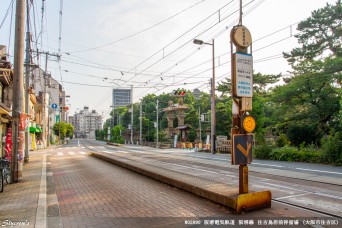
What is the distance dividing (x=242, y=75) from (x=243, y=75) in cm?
3

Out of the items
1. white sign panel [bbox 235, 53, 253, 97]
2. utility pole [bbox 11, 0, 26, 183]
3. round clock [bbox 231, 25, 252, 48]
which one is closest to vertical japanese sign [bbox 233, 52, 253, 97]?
white sign panel [bbox 235, 53, 253, 97]

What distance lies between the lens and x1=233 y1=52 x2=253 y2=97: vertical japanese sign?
246 inches

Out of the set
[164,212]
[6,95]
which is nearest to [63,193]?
[164,212]

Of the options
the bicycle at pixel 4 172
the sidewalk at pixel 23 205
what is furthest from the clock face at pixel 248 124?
the bicycle at pixel 4 172

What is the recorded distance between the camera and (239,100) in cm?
638

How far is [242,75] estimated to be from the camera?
640 centimetres

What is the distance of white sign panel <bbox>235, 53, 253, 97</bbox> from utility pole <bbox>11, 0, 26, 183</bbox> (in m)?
8.33

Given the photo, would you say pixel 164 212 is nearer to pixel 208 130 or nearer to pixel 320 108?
pixel 320 108

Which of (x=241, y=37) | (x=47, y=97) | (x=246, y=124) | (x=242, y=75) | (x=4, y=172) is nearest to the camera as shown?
(x=246, y=124)

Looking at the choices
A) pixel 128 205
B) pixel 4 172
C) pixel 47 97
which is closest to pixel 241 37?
pixel 128 205

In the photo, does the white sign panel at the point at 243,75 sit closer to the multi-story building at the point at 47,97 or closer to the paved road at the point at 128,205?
the paved road at the point at 128,205

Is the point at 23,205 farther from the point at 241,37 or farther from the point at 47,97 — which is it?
the point at 47,97

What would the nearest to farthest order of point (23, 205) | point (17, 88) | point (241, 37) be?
point (241, 37), point (23, 205), point (17, 88)

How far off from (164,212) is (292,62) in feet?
85.8
